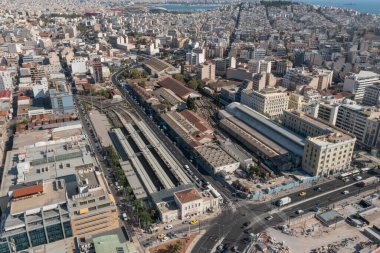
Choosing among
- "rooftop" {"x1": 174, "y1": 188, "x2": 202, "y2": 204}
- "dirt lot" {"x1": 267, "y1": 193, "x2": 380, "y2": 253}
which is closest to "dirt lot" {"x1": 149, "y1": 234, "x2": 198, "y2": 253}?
"rooftop" {"x1": 174, "y1": 188, "x2": 202, "y2": 204}

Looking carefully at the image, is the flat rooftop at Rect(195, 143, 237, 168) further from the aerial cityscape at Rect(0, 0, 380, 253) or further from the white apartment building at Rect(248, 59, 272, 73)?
the white apartment building at Rect(248, 59, 272, 73)

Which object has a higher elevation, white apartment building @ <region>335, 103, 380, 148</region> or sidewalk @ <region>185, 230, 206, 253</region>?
white apartment building @ <region>335, 103, 380, 148</region>

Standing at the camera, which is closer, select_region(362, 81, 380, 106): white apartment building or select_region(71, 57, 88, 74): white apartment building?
select_region(362, 81, 380, 106): white apartment building

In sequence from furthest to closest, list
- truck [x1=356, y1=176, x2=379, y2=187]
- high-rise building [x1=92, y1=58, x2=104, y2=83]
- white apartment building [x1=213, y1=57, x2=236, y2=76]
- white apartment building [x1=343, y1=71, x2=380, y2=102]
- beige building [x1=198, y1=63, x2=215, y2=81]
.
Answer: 1. white apartment building [x1=213, y1=57, x2=236, y2=76]
2. beige building [x1=198, y1=63, x2=215, y2=81]
3. high-rise building [x1=92, y1=58, x2=104, y2=83]
4. white apartment building [x1=343, y1=71, x2=380, y2=102]
5. truck [x1=356, y1=176, x2=379, y2=187]

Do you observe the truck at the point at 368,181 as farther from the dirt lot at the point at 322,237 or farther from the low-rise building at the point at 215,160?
the low-rise building at the point at 215,160

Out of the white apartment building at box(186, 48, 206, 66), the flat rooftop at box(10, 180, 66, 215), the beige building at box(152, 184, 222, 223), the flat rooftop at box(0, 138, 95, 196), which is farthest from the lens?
the white apartment building at box(186, 48, 206, 66)
